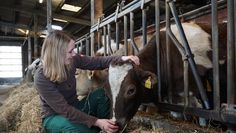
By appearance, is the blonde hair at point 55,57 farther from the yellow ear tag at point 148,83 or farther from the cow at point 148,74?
the yellow ear tag at point 148,83

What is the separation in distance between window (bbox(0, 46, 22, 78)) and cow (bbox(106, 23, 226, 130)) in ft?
63.5

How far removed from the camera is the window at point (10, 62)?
874 inches

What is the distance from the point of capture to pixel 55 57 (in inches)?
113

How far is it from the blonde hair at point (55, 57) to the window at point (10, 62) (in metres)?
20.1

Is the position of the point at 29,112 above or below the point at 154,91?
Answer: below

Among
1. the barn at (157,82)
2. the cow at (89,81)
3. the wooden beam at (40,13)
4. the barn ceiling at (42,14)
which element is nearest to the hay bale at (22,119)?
the barn at (157,82)

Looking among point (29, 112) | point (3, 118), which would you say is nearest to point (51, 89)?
point (29, 112)

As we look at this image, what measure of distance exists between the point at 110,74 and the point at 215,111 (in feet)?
3.11

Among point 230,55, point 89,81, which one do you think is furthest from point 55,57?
point 89,81

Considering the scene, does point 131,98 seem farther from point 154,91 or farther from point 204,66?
point 204,66

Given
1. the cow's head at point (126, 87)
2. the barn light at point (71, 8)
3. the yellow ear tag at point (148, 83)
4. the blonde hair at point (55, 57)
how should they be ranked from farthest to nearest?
the barn light at point (71, 8) < the yellow ear tag at point (148, 83) < the cow's head at point (126, 87) < the blonde hair at point (55, 57)

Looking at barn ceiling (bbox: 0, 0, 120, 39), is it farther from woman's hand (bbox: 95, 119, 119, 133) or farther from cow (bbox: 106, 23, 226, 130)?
woman's hand (bbox: 95, 119, 119, 133)

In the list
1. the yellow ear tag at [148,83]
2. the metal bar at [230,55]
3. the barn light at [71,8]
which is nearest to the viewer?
the metal bar at [230,55]

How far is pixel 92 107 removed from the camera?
3301 mm
